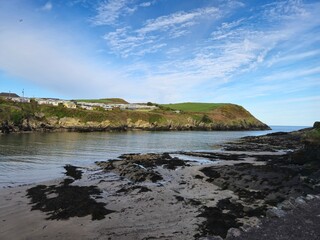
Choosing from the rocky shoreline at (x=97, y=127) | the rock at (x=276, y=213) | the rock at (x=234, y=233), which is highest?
the rocky shoreline at (x=97, y=127)

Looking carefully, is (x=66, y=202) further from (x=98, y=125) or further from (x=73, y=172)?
(x=98, y=125)

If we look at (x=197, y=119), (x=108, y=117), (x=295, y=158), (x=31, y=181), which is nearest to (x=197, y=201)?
(x=31, y=181)

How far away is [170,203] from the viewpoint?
19.4m

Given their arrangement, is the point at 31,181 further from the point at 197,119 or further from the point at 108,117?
the point at 197,119

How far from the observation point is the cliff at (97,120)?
103312 mm

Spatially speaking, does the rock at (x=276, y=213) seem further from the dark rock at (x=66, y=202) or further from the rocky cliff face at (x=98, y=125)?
the rocky cliff face at (x=98, y=125)

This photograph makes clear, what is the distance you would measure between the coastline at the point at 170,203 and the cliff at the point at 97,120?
82.3 meters

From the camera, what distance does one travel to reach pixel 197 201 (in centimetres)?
1981

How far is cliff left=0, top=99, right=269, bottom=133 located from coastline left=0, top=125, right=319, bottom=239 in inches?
3241

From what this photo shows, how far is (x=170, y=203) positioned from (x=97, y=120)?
352 ft

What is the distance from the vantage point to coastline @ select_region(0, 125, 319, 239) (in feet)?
47.1

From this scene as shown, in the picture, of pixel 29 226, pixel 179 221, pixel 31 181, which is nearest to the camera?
pixel 29 226

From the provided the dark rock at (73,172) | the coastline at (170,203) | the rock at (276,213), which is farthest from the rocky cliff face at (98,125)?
the rock at (276,213)

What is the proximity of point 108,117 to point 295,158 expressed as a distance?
10148 cm
